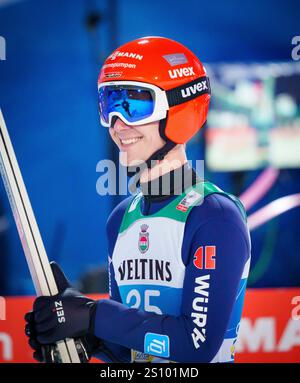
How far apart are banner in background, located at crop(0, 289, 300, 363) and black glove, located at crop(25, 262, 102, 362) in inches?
66.8

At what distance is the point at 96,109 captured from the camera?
5262 millimetres

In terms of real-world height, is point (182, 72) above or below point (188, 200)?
above

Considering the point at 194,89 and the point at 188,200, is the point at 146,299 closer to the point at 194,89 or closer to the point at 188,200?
the point at 188,200

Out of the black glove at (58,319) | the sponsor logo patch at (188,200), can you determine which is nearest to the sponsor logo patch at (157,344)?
the black glove at (58,319)

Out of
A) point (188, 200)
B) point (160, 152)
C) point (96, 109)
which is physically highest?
point (160, 152)

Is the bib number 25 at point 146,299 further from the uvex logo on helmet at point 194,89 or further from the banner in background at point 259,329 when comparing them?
the banner in background at point 259,329

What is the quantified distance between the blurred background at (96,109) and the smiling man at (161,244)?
291 centimetres

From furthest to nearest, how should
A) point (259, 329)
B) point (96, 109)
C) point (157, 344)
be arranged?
1. point (96, 109)
2. point (259, 329)
3. point (157, 344)

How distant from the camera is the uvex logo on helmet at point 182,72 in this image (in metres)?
2.17

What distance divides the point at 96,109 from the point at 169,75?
314 centimetres

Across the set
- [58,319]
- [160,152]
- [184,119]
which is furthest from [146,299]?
[184,119]

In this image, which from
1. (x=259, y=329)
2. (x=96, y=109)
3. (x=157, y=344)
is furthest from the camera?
(x=96, y=109)

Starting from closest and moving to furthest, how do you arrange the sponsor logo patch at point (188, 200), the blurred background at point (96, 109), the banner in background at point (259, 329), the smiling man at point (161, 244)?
the smiling man at point (161, 244) < the sponsor logo patch at point (188, 200) < the banner in background at point (259, 329) < the blurred background at point (96, 109)
